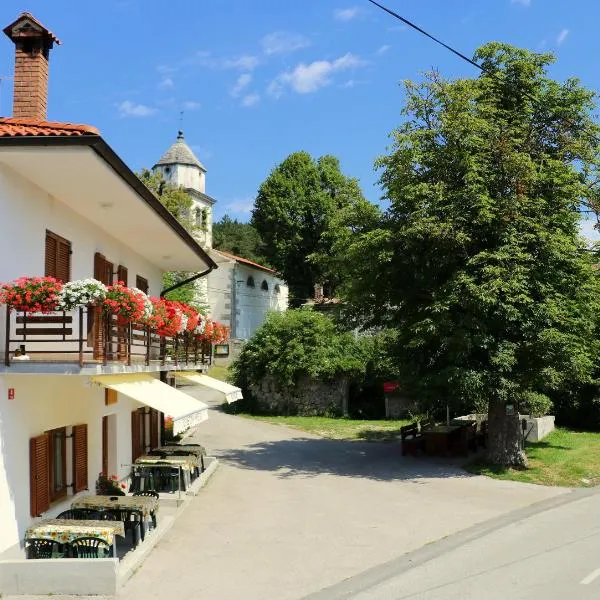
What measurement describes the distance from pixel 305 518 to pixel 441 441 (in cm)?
952

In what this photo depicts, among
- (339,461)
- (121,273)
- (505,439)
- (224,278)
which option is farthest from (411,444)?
(224,278)

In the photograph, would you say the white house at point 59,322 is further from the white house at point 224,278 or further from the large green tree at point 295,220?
the large green tree at point 295,220

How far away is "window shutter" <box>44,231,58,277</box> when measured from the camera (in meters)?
11.7

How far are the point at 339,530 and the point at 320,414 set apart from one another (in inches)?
889

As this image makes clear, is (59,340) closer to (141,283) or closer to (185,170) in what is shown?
(141,283)

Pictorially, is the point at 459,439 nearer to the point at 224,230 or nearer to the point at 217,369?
the point at 217,369

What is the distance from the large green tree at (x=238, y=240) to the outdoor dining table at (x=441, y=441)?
56.7 metres

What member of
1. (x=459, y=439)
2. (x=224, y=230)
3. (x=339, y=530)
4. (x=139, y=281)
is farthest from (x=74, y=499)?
(x=224, y=230)

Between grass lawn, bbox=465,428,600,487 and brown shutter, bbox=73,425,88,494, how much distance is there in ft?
35.7

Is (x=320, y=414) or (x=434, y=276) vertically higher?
(x=434, y=276)

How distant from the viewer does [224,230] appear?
288 ft

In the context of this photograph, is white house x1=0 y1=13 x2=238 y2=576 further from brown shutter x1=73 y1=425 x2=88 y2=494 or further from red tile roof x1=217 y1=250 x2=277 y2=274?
red tile roof x1=217 y1=250 x2=277 y2=274

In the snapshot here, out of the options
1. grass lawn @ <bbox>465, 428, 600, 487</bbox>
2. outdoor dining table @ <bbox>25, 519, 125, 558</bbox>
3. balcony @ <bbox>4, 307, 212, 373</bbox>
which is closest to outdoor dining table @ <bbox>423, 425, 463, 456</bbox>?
grass lawn @ <bbox>465, 428, 600, 487</bbox>

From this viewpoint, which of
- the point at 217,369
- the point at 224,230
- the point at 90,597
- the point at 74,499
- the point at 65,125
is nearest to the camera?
the point at 90,597
